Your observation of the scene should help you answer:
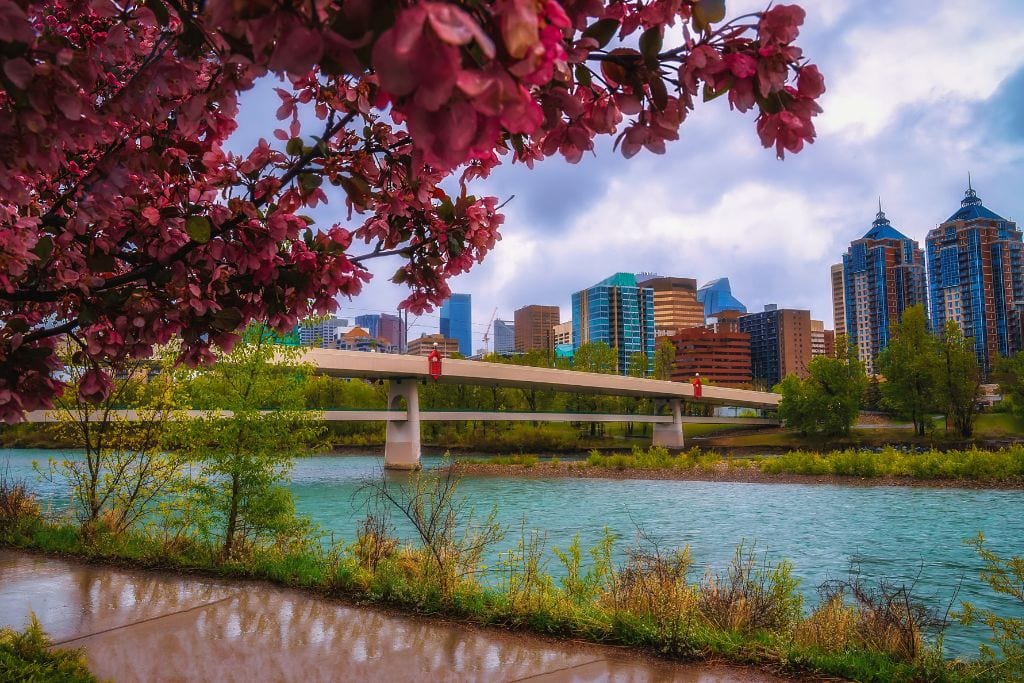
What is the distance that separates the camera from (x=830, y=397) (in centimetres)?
5519

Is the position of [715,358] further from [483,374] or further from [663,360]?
[483,374]

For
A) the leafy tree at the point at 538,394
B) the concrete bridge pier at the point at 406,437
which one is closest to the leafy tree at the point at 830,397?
the leafy tree at the point at 538,394

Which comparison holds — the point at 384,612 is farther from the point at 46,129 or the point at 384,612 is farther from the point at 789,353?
the point at 789,353

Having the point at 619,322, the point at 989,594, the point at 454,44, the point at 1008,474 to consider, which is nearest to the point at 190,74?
the point at 454,44

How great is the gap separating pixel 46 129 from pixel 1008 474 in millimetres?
31528

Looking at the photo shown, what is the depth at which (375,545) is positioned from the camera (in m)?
7.67

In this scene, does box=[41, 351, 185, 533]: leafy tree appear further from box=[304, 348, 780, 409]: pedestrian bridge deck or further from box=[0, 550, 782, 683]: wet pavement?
box=[304, 348, 780, 409]: pedestrian bridge deck

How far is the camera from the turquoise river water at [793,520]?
12055 mm

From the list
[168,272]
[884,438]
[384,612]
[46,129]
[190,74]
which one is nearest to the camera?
[46,129]

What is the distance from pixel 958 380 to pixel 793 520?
38485 mm

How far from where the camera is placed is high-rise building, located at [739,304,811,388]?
16625 cm

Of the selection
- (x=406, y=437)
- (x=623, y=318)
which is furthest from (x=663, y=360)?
(x=623, y=318)

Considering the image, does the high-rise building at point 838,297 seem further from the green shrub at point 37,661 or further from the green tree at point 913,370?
the green shrub at point 37,661

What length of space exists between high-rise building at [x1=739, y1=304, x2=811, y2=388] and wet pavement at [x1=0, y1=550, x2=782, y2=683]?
169164 mm
